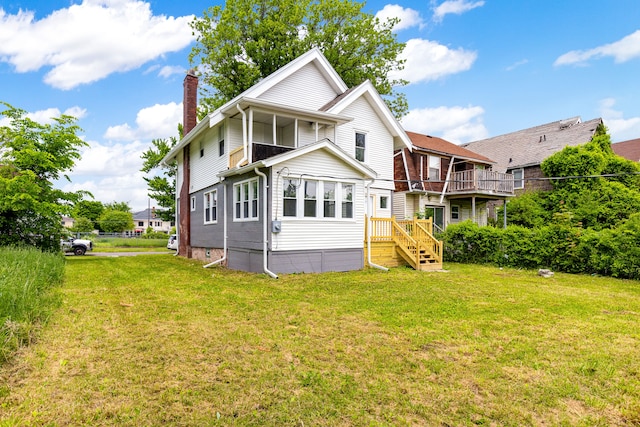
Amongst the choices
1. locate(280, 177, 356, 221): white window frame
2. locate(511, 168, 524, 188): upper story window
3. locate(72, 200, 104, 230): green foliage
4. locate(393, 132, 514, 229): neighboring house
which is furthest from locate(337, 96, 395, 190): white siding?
locate(511, 168, 524, 188): upper story window

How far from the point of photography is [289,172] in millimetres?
11102

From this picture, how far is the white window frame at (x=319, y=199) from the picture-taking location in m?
11.3

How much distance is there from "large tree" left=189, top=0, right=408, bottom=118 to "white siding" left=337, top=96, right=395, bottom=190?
8.66m

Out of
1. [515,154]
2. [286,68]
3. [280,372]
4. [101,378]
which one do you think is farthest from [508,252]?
[515,154]

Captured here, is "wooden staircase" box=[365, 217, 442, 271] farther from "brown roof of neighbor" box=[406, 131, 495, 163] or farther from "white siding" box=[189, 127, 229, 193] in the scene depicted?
"brown roof of neighbor" box=[406, 131, 495, 163]

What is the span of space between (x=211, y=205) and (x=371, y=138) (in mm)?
7766

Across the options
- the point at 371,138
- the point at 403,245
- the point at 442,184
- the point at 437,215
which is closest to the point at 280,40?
the point at 371,138

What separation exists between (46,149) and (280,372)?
54.6 feet

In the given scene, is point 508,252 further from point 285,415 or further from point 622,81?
point 285,415

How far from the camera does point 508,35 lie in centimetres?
1719

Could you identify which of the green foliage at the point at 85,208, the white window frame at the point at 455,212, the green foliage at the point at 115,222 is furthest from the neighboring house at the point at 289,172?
the green foliage at the point at 115,222

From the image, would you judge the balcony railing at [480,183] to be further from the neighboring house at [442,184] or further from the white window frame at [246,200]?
the white window frame at [246,200]

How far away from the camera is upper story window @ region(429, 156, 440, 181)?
2055 cm

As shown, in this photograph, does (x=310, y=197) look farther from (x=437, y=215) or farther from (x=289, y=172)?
(x=437, y=215)
